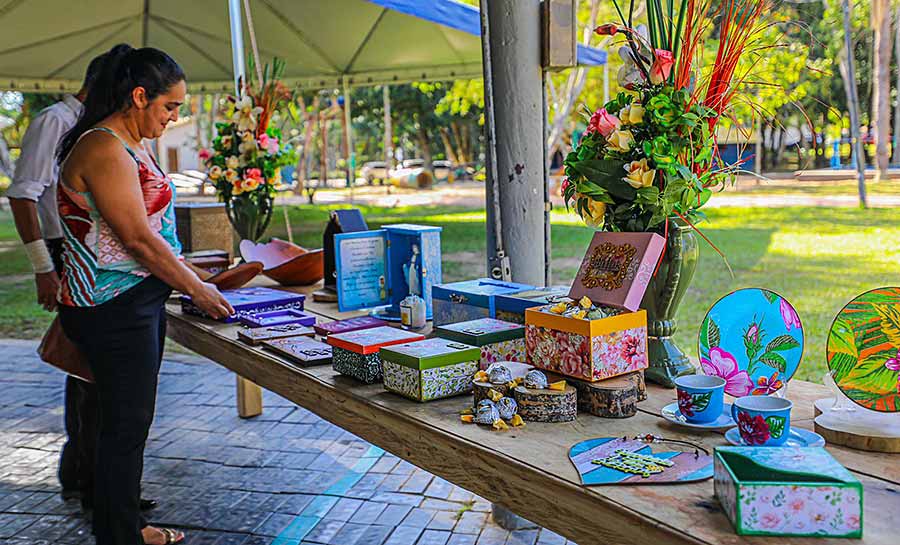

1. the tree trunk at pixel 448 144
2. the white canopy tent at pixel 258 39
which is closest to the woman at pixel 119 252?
the white canopy tent at pixel 258 39

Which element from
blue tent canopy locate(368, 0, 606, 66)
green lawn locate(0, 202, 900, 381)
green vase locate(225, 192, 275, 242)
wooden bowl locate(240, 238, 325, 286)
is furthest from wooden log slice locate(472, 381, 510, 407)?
green lawn locate(0, 202, 900, 381)

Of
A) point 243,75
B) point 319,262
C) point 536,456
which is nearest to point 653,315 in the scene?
point 536,456

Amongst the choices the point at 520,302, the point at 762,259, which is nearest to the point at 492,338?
the point at 520,302

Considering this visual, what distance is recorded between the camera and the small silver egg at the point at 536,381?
57.4 inches

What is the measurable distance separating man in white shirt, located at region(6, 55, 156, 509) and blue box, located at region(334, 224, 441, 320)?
38.4 inches

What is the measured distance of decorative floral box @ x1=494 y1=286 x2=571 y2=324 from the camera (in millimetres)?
1772

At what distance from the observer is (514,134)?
2453 millimetres

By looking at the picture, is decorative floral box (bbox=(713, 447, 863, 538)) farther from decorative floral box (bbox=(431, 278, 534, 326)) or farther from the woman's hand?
the woman's hand

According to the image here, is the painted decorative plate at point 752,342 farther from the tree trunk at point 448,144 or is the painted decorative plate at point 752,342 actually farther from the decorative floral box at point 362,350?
the tree trunk at point 448,144

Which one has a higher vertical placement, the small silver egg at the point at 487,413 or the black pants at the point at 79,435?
the small silver egg at the point at 487,413

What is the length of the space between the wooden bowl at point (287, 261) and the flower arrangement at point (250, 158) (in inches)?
12.1

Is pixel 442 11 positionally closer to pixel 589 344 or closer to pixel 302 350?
pixel 302 350

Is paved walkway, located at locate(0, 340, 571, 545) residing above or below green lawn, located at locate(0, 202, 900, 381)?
below

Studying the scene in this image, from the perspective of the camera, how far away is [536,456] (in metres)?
1.29
